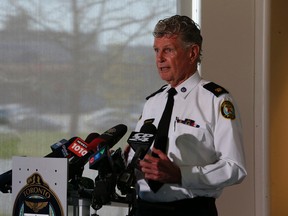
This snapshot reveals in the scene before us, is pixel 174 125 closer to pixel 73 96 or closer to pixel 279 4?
pixel 73 96

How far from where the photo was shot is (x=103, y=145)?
1736 mm

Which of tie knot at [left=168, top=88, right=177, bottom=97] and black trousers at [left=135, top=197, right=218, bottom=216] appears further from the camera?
tie knot at [left=168, top=88, right=177, bottom=97]

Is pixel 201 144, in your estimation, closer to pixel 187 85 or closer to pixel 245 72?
pixel 187 85

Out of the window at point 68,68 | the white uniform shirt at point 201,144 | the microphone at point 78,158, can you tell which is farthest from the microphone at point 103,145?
the window at point 68,68

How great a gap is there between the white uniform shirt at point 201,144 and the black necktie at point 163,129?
0.02 metres

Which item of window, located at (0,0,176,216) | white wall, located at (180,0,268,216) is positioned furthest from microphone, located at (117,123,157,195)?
white wall, located at (180,0,268,216)

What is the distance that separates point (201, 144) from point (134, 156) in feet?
1.17

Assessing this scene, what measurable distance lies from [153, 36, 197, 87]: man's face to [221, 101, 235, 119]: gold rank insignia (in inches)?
8.1

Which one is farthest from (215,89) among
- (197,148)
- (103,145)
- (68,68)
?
(68,68)

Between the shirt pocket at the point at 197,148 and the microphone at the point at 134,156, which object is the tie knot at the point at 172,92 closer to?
the shirt pocket at the point at 197,148

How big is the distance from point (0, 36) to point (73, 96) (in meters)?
0.53

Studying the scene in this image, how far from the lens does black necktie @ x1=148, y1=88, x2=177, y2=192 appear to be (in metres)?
1.99

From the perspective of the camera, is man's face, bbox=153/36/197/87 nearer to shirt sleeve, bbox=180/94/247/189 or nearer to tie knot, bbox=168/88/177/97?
tie knot, bbox=168/88/177/97

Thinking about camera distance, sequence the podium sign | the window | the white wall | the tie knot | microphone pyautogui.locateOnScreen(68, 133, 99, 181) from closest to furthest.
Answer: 1. the podium sign
2. microphone pyautogui.locateOnScreen(68, 133, 99, 181)
3. the tie knot
4. the window
5. the white wall
